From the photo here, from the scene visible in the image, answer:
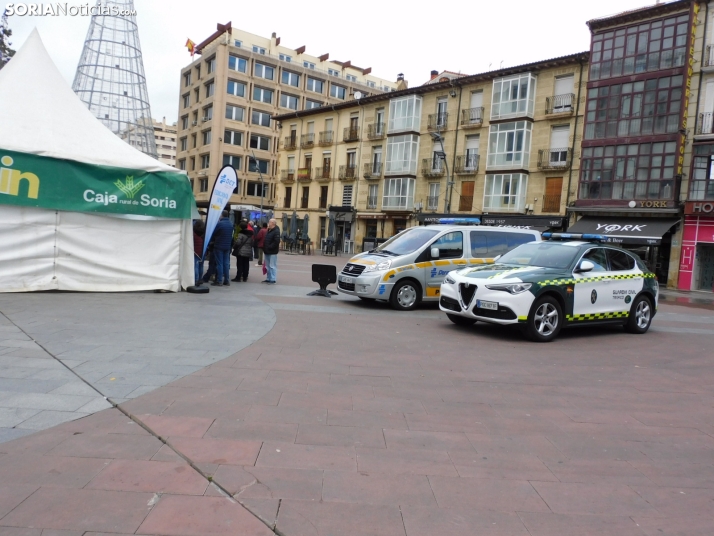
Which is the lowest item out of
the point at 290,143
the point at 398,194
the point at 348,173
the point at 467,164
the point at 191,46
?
the point at 398,194

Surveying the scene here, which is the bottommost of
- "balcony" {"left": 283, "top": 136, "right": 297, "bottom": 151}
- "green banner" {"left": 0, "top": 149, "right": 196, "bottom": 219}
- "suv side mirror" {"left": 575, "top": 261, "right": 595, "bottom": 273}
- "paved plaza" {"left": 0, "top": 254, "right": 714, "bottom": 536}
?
"paved plaza" {"left": 0, "top": 254, "right": 714, "bottom": 536}

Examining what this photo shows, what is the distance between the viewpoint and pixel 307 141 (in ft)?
171

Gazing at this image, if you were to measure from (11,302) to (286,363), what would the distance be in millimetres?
5769

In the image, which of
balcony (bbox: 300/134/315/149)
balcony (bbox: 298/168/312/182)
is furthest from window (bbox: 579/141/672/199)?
balcony (bbox: 300/134/315/149)

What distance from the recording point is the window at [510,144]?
3569 cm

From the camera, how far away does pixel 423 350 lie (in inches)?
300

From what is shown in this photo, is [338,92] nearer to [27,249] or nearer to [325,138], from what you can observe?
[325,138]

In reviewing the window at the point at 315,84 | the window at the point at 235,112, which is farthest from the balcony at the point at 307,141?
the window at the point at 315,84

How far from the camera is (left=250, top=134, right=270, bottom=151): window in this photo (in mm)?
62844

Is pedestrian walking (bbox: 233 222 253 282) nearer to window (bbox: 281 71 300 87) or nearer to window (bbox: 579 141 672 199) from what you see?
window (bbox: 579 141 672 199)

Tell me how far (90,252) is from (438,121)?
33.7 metres

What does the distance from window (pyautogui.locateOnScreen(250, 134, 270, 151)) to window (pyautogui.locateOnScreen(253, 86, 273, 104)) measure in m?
4.01

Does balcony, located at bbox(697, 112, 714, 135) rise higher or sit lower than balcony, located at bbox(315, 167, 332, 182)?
higher

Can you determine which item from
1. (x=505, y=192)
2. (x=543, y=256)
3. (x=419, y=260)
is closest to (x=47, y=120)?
(x=419, y=260)
